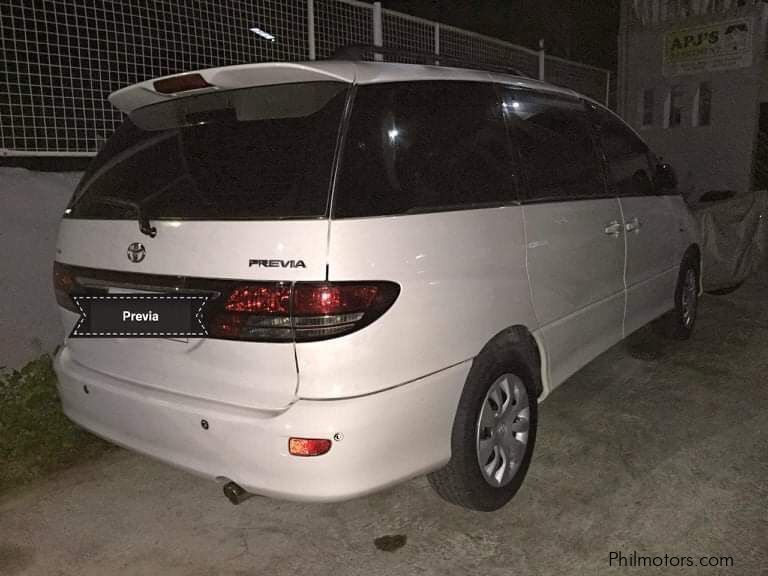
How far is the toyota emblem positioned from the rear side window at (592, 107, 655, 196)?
2.57m

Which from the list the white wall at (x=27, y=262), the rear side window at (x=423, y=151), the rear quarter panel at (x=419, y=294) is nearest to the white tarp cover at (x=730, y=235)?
the rear side window at (x=423, y=151)

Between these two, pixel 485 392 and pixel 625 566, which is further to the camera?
pixel 485 392

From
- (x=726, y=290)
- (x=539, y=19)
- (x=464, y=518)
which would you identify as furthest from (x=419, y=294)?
(x=539, y=19)

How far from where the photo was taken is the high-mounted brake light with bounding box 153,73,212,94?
2.44 m

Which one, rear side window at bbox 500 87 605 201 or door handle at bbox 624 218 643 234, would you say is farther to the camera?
door handle at bbox 624 218 643 234


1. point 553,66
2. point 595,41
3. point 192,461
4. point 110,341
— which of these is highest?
point 595,41

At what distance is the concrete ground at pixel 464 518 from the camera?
250 cm

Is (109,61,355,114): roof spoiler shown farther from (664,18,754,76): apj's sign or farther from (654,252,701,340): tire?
(664,18,754,76): apj's sign

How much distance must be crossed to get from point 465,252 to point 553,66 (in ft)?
27.7

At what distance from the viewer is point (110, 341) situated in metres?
2.48

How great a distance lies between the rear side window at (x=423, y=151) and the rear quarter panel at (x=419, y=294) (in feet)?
0.20

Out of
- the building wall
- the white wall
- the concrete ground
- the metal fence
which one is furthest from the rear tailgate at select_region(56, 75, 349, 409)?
the building wall

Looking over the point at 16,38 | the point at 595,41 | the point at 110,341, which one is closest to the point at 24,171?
the point at 16,38

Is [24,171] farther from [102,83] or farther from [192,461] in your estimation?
[192,461]
